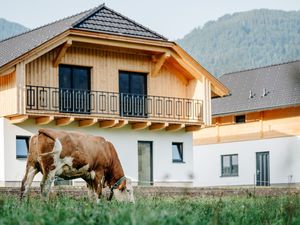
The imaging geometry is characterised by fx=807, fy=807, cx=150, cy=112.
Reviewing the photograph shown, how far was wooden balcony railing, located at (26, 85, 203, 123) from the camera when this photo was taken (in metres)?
28.7

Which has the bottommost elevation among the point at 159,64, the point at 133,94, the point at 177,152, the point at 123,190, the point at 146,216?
the point at 123,190

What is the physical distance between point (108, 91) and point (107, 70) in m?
0.82

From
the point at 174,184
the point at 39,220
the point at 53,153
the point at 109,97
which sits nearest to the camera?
the point at 39,220

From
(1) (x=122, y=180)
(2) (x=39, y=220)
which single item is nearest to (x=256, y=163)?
(1) (x=122, y=180)

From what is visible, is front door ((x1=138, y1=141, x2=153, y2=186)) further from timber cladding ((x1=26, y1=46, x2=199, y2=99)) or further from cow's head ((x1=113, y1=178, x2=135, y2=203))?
cow's head ((x1=113, y1=178, x2=135, y2=203))

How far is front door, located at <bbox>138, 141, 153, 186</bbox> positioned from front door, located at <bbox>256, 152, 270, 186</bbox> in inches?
454

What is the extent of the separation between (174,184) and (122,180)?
15901 mm

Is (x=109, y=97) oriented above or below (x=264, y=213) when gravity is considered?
above

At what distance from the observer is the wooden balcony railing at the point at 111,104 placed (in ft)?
94.1

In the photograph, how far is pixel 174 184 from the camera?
109 ft

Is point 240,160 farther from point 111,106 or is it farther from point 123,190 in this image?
point 123,190

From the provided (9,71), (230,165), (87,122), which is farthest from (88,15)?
(230,165)

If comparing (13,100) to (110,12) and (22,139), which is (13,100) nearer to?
(22,139)

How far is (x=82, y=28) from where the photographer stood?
96.6 feet
